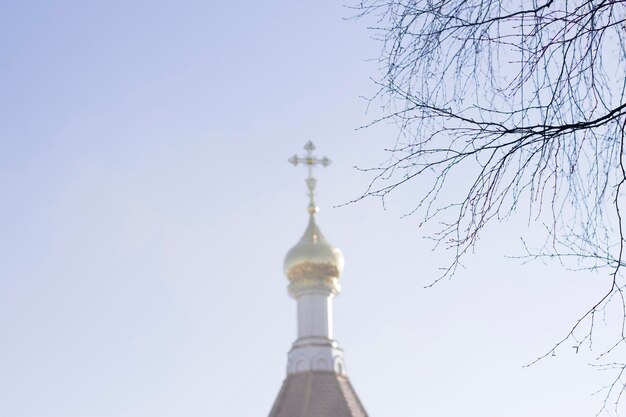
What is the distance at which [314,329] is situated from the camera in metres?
27.8

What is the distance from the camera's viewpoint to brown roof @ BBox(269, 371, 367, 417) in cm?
2539

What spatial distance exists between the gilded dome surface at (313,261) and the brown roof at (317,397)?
2234 millimetres

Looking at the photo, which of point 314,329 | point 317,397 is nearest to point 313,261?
point 314,329

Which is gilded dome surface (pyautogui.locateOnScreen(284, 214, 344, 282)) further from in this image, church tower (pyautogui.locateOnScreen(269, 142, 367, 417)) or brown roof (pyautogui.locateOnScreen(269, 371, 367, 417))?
brown roof (pyautogui.locateOnScreen(269, 371, 367, 417))

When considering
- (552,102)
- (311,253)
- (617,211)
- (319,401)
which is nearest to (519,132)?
(552,102)

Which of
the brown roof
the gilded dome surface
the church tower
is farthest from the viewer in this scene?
the gilded dome surface

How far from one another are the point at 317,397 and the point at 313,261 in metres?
3.33

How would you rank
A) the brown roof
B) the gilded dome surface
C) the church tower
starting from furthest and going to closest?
the gilded dome surface < the church tower < the brown roof

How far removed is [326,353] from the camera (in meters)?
27.2

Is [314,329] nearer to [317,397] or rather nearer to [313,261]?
[313,261]

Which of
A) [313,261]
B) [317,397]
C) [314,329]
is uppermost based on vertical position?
[313,261]

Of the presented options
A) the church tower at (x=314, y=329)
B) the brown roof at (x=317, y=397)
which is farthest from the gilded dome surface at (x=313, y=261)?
the brown roof at (x=317, y=397)

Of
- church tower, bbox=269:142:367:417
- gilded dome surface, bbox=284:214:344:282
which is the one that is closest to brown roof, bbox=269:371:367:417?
church tower, bbox=269:142:367:417

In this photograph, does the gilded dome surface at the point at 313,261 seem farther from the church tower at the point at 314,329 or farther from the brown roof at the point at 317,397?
the brown roof at the point at 317,397
